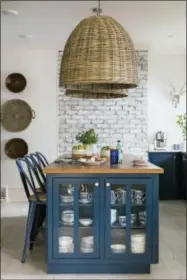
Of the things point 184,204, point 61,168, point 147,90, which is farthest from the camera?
point 147,90

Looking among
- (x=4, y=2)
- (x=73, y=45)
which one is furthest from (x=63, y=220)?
(x=4, y=2)

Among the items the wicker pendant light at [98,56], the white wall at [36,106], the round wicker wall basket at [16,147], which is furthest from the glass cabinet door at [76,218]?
the round wicker wall basket at [16,147]

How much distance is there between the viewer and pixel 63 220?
264cm

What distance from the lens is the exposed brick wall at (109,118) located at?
494cm

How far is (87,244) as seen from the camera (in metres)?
2.65

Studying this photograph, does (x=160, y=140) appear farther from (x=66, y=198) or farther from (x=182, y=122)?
(x=66, y=198)

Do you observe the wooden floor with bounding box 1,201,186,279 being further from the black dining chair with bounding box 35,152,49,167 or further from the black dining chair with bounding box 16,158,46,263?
the black dining chair with bounding box 35,152,49,167

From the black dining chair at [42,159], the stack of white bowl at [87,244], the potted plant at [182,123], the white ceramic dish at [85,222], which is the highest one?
the potted plant at [182,123]

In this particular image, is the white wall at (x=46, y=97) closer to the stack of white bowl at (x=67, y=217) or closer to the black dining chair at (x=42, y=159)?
the black dining chair at (x=42, y=159)

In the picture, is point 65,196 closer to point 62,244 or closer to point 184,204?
point 62,244

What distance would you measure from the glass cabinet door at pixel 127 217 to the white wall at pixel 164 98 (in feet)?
8.67

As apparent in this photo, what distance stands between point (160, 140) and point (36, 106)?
1860mm

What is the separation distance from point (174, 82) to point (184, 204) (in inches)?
70.3

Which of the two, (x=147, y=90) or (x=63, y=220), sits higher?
(x=147, y=90)
